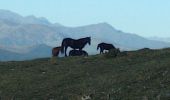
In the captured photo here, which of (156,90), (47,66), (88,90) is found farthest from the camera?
(47,66)

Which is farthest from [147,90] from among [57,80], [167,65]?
[57,80]

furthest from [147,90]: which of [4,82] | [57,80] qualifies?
[4,82]

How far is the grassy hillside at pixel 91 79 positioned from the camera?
22781mm

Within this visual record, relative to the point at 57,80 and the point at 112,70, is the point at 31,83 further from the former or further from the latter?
the point at 112,70

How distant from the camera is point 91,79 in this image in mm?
28344

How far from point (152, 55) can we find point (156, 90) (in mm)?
15496

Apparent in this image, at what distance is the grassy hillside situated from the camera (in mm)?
22781

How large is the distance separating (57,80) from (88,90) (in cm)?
534

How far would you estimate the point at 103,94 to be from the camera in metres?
22.9

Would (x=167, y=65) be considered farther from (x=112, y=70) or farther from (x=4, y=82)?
(x=4, y=82)

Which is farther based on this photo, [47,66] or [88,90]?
[47,66]

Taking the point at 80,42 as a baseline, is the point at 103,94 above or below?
below

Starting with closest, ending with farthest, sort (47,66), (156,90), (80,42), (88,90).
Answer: (156,90) → (88,90) → (47,66) → (80,42)

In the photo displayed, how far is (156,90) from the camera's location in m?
21.9
